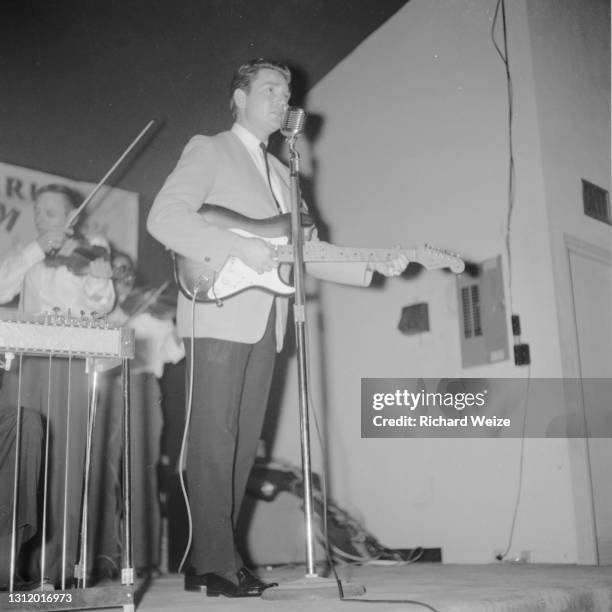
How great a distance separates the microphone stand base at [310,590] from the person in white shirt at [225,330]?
14cm

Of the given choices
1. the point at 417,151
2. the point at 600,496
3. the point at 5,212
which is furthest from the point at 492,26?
the point at 5,212

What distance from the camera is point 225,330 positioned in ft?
5.44

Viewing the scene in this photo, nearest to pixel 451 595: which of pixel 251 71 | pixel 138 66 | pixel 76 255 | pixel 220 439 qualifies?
pixel 220 439

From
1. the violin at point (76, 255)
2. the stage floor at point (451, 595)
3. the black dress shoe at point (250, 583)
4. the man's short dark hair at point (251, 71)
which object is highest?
the man's short dark hair at point (251, 71)

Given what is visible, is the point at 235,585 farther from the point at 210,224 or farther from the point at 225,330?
the point at 210,224

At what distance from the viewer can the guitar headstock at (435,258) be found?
1885mm

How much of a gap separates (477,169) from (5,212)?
1.95 metres

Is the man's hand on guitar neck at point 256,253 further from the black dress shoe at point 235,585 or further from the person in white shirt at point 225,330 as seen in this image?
the black dress shoe at point 235,585

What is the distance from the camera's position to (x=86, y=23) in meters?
2.89

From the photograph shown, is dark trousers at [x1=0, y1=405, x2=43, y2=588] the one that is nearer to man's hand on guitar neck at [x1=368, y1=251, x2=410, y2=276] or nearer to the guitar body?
the guitar body

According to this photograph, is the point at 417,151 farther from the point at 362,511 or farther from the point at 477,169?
the point at 362,511

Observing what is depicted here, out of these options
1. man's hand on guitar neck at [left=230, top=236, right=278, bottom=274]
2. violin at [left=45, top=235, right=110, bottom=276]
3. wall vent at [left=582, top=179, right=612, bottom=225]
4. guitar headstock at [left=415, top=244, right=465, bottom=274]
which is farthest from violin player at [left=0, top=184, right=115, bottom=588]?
wall vent at [left=582, top=179, right=612, bottom=225]

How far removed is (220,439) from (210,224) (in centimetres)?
48

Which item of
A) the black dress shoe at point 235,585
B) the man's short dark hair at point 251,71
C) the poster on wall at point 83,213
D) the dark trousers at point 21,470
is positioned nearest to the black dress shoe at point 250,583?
the black dress shoe at point 235,585
